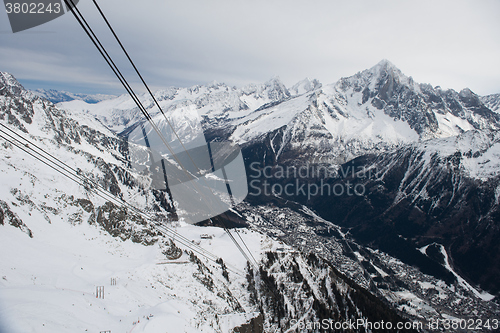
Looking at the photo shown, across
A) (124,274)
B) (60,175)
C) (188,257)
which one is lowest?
(188,257)

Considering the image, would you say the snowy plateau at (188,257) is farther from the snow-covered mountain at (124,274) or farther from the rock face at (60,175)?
the rock face at (60,175)

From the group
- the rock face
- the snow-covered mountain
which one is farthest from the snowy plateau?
the rock face

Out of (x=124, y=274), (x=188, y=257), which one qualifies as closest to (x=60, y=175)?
(x=124, y=274)

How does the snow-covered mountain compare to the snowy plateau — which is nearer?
the snow-covered mountain

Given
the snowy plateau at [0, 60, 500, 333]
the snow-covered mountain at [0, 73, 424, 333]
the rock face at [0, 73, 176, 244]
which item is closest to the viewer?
the snow-covered mountain at [0, 73, 424, 333]

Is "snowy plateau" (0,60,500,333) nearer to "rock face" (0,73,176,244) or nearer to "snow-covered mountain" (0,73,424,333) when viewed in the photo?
"snow-covered mountain" (0,73,424,333)

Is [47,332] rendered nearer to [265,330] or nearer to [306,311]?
[265,330]

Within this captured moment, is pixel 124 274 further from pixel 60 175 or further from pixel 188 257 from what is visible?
pixel 60 175

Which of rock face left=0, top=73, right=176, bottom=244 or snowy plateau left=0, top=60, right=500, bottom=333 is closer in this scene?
snowy plateau left=0, top=60, right=500, bottom=333

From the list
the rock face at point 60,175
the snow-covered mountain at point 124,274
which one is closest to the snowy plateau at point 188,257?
the snow-covered mountain at point 124,274

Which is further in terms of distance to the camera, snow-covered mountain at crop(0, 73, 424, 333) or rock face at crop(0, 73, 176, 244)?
rock face at crop(0, 73, 176, 244)

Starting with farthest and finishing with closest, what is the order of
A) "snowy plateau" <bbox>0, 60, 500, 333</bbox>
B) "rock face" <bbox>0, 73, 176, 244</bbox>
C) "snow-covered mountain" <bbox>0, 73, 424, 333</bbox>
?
"rock face" <bbox>0, 73, 176, 244</bbox> < "snowy plateau" <bbox>0, 60, 500, 333</bbox> < "snow-covered mountain" <bbox>0, 73, 424, 333</bbox>

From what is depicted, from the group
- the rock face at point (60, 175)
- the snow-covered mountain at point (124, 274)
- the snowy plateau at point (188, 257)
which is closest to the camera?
the snow-covered mountain at point (124, 274)

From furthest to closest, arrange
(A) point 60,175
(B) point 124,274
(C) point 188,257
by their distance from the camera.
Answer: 1. (A) point 60,175
2. (C) point 188,257
3. (B) point 124,274
